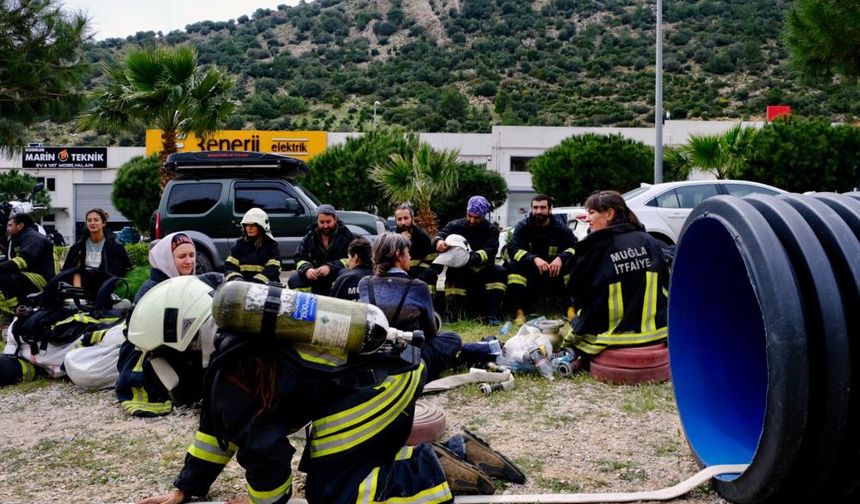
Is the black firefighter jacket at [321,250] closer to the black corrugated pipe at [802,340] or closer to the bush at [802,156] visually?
the black corrugated pipe at [802,340]

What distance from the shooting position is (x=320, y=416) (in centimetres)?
322

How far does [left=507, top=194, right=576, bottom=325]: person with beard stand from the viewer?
9.01 metres

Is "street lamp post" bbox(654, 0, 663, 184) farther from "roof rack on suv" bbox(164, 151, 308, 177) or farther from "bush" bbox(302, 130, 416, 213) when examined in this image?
"roof rack on suv" bbox(164, 151, 308, 177)

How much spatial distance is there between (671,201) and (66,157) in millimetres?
44438

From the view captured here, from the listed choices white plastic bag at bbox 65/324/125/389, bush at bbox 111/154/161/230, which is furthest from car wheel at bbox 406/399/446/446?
bush at bbox 111/154/161/230

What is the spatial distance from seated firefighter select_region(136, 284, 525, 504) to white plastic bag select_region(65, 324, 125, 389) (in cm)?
380

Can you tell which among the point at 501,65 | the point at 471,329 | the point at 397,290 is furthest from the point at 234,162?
the point at 501,65

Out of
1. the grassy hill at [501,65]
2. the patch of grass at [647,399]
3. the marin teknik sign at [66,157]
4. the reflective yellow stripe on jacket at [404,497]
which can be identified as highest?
the grassy hill at [501,65]

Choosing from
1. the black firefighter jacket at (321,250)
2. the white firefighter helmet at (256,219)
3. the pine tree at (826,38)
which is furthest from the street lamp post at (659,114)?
the white firefighter helmet at (256,219)

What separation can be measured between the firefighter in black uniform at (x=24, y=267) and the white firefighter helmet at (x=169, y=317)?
18.5 feet

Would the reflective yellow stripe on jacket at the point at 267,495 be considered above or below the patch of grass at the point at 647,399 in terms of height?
above

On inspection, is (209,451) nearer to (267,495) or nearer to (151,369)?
(267,495)

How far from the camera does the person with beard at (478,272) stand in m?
9.40

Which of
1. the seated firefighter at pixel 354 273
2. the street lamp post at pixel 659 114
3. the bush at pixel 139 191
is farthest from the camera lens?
the bush at pixel 139 191
